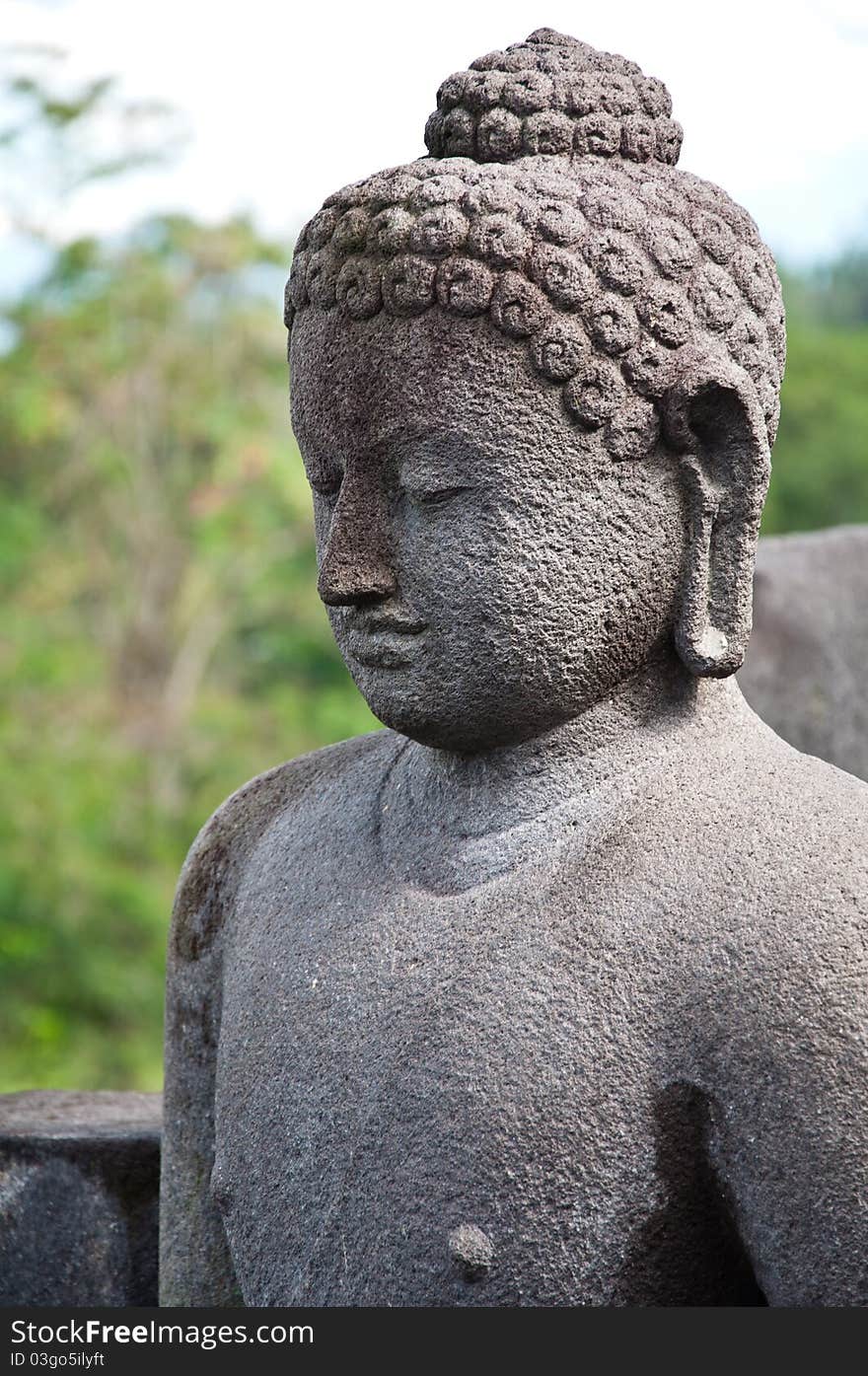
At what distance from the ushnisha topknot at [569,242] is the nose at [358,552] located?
210 mm

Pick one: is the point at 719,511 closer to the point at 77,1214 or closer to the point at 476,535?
the point at 476,535

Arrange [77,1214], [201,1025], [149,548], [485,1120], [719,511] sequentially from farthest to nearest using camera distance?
[149,548]
[77,1214]
[201,1025]
[719,511]
[485,1120]

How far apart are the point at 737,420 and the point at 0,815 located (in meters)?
7.11

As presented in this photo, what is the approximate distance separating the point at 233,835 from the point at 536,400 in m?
0.88

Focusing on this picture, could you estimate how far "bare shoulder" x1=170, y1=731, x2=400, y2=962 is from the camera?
2.42m

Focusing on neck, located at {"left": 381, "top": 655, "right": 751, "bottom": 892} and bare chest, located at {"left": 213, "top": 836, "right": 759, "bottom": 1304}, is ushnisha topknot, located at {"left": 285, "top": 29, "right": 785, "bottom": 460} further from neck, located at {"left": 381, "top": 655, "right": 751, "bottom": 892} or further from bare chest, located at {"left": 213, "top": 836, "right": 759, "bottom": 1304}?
bare chest, located at {"left": 213, "top": 836, "right": 759, "bottom": 1304}

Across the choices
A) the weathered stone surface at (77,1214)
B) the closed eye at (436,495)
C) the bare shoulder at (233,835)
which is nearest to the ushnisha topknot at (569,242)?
the closed eye at (436,495)

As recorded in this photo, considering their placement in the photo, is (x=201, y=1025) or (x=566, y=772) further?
(x=201, y=1025)

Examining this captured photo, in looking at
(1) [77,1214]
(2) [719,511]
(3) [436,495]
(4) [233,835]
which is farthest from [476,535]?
(1) [77,1214]

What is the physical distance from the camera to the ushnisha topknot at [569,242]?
1863 millimetres

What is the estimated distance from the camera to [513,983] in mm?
1864

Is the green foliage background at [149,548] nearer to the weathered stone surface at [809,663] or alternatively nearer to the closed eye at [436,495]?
the weathered stone surface at [809,663]

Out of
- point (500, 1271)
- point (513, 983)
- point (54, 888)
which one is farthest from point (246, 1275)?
point (54, 888)

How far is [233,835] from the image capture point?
2461mm
